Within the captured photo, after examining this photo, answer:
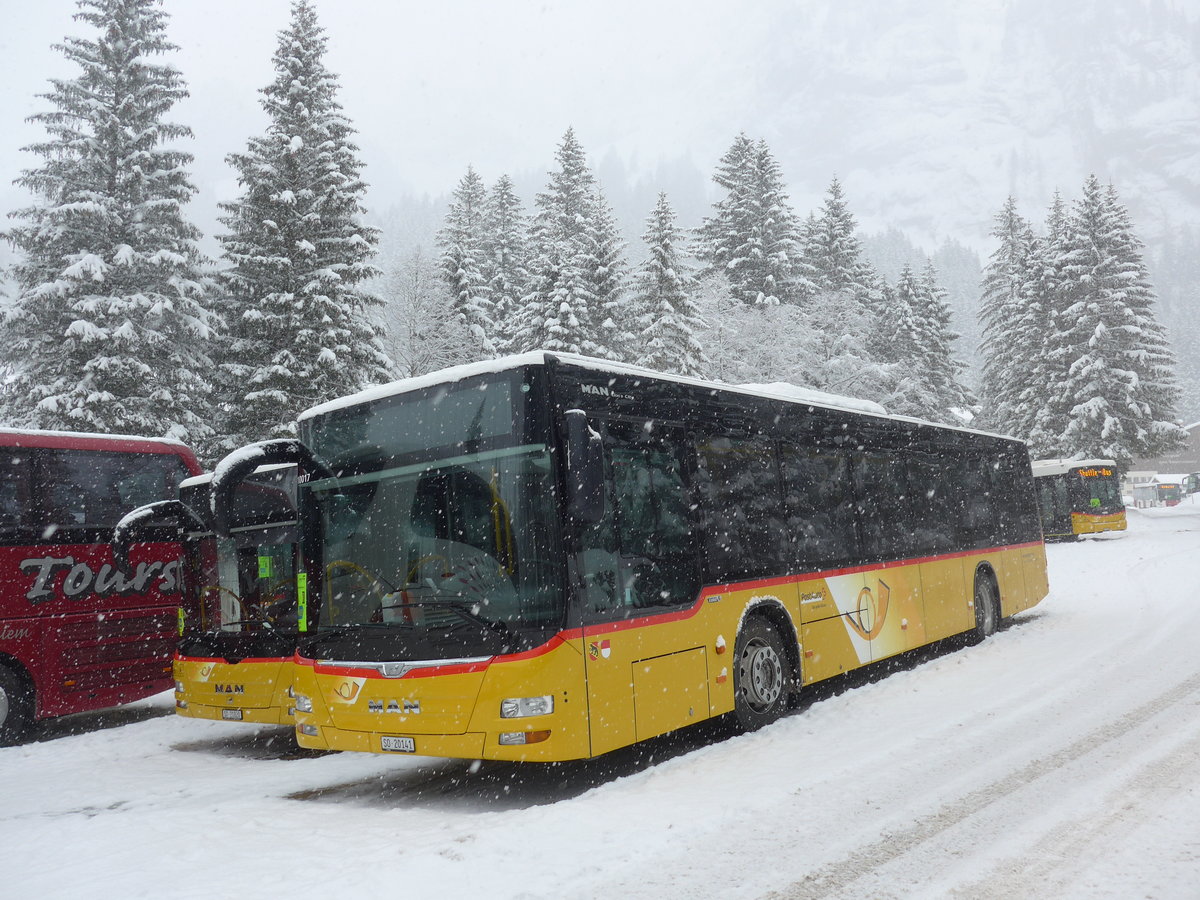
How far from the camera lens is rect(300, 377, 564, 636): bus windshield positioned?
608 centimetres

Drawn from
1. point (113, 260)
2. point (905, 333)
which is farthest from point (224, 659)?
point (905, 333)

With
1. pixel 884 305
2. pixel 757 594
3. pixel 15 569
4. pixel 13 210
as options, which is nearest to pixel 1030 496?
pixel 757 594

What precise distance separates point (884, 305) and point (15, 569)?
146ft

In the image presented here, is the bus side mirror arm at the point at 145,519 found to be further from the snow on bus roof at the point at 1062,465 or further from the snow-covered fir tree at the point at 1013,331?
the snow-covered fir tree at the point at 1013,331

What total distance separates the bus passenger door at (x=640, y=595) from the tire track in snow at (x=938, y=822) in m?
2.09

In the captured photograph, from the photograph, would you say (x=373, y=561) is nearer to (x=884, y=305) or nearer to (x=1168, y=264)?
(x=884, y=305)

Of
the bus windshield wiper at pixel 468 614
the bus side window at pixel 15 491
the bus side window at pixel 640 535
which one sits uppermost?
Result: the bus side window at pixel 15 491

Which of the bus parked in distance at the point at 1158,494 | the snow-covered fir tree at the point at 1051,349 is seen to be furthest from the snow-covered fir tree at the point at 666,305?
the bus parked in distance at the point at 1158,494

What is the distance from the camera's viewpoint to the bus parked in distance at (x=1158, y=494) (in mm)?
78625

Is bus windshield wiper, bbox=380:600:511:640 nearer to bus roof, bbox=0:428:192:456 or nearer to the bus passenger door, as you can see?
the bus passenger door

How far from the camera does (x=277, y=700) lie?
884 centimetres

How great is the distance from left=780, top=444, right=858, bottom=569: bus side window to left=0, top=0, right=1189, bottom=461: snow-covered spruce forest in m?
17.3

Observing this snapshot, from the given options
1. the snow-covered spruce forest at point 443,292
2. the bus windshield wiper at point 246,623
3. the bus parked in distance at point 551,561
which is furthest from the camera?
the snow-covered spruce forest at point 443,292

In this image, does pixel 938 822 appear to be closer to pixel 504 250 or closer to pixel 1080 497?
pixel 1080 497
